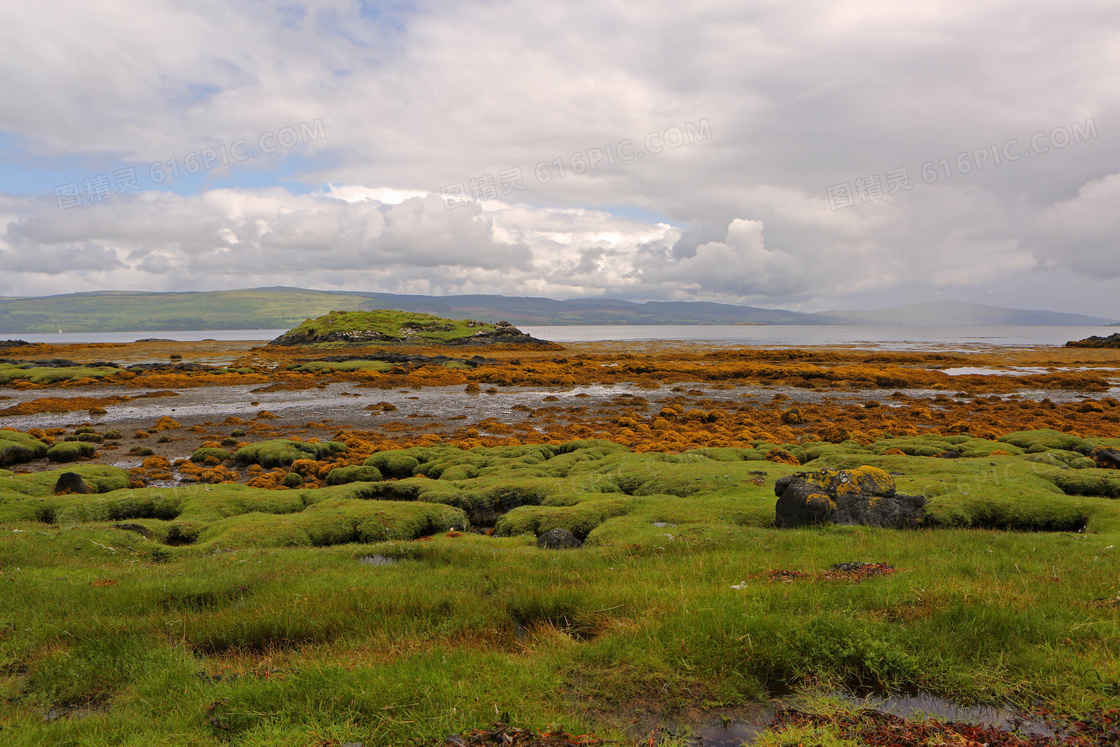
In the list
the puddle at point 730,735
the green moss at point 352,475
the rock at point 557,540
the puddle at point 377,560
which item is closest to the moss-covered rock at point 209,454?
the green moss at point 352,475

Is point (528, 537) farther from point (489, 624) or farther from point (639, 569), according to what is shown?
point (489, 624)

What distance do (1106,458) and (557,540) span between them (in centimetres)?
2443

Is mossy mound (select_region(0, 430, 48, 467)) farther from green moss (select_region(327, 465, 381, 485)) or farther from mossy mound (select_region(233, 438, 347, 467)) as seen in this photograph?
green moss (select_region(327, 465, 381, 485))

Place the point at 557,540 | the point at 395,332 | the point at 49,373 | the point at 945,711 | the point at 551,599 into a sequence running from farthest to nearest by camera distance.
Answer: the point at 395,332, the point at 49,373, the point at 557,540, the point at 551,599, the point at 945,711

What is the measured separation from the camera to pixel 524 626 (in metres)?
8.77

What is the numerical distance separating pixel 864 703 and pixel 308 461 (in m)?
26.8

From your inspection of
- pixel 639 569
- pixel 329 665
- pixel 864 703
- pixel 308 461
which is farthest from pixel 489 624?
pixel 308 461

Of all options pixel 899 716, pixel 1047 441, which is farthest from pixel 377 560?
pixel 1047 441

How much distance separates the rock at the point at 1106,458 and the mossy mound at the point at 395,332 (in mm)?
126583

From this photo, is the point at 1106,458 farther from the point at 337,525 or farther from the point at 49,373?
the point at 49,373

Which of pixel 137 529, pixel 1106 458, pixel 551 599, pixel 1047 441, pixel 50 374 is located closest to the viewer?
pixel 551 599

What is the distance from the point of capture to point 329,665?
22.0 feet

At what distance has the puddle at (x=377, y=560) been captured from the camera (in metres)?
12.3

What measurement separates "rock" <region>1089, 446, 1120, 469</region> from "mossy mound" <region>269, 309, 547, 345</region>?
126583mm
